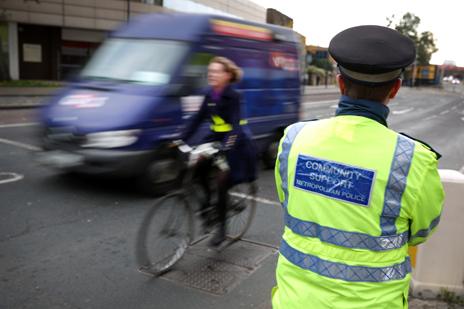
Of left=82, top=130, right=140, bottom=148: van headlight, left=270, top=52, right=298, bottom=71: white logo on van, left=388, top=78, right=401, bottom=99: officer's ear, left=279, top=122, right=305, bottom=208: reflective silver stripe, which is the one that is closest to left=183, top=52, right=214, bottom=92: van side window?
left=82, top=130, right=140, bottom=148: van headlight

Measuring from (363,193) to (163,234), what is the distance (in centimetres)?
307

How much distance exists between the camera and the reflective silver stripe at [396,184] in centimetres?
159

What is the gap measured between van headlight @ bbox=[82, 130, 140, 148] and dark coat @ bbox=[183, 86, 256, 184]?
5.98 feet

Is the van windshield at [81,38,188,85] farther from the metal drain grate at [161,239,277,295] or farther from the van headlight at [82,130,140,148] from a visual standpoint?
the metal drain grate at [161,239,277,295]

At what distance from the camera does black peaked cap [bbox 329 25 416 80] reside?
5.16ft

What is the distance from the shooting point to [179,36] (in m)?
7.32

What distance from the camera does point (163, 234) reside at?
445cm

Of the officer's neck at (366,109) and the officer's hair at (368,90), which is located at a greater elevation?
the officer's hair at (368,90)

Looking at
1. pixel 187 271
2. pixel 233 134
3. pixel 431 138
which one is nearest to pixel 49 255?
pixel 187 271

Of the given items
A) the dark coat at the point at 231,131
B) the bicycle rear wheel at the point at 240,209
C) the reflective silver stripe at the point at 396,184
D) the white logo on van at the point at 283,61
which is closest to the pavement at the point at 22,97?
the white logo on van at the point at 283,61

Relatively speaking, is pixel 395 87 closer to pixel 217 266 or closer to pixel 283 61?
pixel 217 266

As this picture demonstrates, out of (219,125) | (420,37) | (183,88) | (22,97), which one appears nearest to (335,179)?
(219,125)

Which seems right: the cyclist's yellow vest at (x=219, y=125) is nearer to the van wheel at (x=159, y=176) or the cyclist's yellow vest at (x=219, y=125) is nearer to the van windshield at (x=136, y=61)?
the van wheel at (x=159, y=176)

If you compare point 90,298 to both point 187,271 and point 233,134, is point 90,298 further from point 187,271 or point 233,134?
point 233,134
